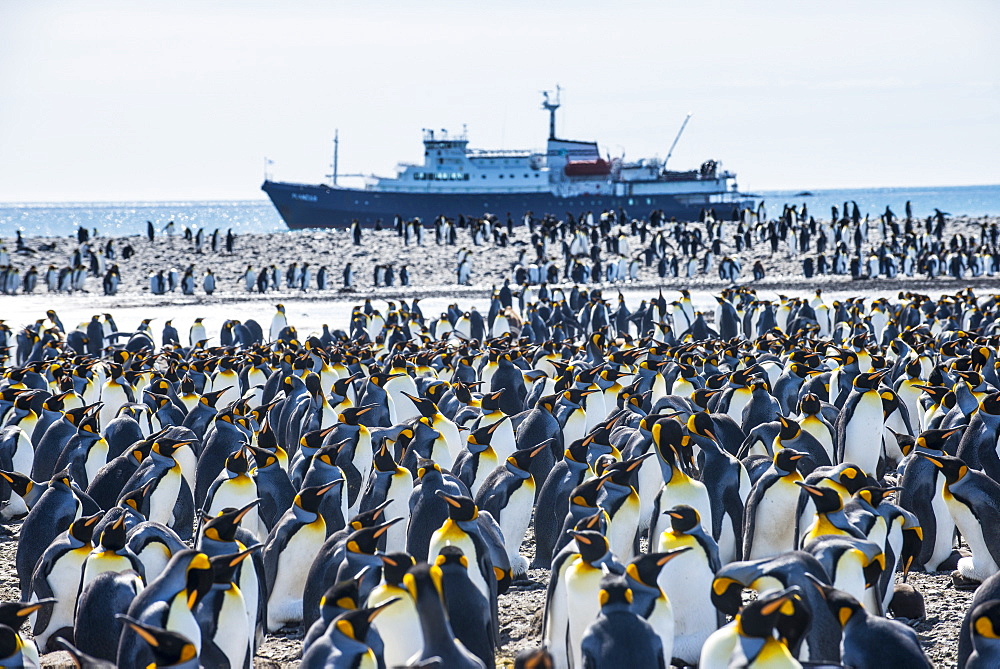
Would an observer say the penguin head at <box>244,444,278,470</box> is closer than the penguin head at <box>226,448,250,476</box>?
No

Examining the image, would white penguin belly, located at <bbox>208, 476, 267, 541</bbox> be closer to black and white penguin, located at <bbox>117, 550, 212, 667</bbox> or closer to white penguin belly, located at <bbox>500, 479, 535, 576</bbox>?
white penguin belly, located at <bbox>500, 479, 535, 576</bbox>

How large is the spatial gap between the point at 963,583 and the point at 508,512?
231 centimetres

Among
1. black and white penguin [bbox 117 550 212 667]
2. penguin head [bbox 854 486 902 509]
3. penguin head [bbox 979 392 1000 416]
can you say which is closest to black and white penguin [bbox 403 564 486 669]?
black and white penguin [bbox 117 550 212 667]

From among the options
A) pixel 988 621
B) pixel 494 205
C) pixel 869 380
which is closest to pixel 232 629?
pixel 988 621

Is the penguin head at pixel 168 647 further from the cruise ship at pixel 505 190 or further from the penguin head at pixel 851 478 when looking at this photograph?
the cruise ship at pixel 505 190

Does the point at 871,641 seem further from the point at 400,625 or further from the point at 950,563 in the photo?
the point at 950,563

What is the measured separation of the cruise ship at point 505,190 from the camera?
161 ft

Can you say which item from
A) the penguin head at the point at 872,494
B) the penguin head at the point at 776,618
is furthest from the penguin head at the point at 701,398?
the penguin head at the point at 776,618

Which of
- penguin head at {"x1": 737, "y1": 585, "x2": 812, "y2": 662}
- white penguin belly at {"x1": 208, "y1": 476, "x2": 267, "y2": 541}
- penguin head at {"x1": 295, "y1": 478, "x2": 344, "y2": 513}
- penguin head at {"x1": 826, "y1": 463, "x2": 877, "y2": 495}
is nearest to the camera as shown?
penguin head at {"x1": 737, "y1": 585, "x2": 812, "y2": 662}

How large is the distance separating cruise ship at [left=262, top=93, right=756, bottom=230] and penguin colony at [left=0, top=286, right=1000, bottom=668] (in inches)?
1572

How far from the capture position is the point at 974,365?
8.53 meters

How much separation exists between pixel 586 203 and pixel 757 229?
1578cm

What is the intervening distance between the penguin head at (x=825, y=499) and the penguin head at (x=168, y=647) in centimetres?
248

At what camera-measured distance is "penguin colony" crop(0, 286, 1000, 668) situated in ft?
10.8
